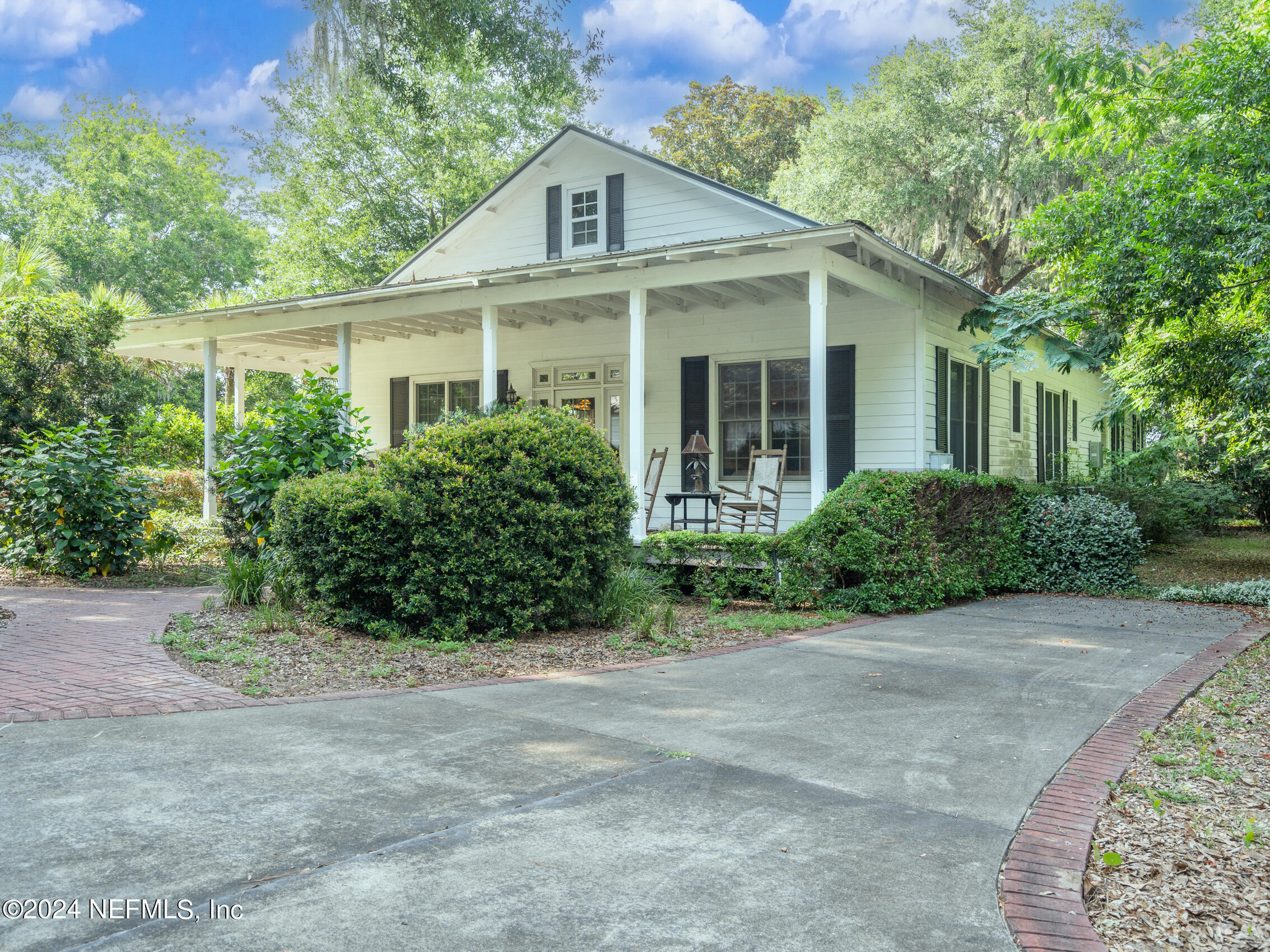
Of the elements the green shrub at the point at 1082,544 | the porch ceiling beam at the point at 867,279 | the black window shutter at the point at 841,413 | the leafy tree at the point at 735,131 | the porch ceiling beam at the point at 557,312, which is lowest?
the green shrub at the point at 1082,544

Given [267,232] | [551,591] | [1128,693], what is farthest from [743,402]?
[267,232]

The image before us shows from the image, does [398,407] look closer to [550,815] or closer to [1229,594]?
[1229,594]

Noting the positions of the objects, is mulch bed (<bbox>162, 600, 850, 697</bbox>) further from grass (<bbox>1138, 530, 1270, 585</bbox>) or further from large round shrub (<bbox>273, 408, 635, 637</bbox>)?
grass (<bbox>1138, 530, 1270, 585</bbox>)

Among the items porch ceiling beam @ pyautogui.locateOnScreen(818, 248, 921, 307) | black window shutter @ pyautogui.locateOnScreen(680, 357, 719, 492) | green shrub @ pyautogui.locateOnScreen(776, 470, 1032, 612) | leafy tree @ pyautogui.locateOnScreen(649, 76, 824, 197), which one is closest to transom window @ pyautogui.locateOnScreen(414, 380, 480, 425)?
black window shutter @ pyautogui.locateOnScreen(680, 357, 719, 492)

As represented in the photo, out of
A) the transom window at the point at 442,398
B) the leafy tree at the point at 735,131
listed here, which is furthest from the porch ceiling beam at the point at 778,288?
the leafy tree at the point at 735,131

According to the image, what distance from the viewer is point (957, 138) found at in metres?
20.2

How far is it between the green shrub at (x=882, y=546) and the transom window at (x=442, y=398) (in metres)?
7.59

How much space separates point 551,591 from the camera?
705 cm

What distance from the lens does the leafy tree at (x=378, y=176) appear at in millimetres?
26531

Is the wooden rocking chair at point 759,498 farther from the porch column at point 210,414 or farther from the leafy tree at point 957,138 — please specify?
the leafy tree at point 957,138

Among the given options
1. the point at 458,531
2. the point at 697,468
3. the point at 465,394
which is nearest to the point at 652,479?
the point at 697,468

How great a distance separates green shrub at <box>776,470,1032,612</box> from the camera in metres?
8.46

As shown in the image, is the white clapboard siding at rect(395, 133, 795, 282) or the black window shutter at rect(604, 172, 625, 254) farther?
the black window shutter at rect(604, 172, 625, 254)

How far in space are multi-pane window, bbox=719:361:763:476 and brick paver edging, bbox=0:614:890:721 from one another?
554cm
